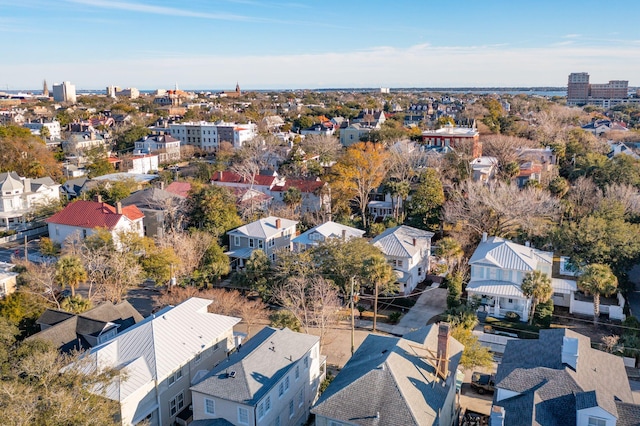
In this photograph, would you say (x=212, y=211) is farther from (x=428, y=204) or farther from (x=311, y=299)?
(x=428, y=204)

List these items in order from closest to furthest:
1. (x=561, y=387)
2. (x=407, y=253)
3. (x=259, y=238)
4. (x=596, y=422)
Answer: (x=596, y=422) < (x=561, y=387) < (x=407, y=253) < (x=259, y=238)

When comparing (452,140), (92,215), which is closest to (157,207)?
(92,215)

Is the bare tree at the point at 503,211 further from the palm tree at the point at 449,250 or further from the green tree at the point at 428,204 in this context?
the palm tree at the point at 449,250

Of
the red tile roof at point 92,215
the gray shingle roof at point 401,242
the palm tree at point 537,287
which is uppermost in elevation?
the red tile roof at point 92,215

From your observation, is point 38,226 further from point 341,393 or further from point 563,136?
point 563,136

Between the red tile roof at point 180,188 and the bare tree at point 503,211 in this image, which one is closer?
the bare tree at point 503,211

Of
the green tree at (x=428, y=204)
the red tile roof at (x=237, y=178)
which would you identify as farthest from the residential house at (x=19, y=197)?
the green tree at (x=428, y=204)

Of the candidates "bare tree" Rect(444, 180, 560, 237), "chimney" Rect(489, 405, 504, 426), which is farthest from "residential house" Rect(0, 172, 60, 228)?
"chimney" Rect(489, 405, 504, 426)
